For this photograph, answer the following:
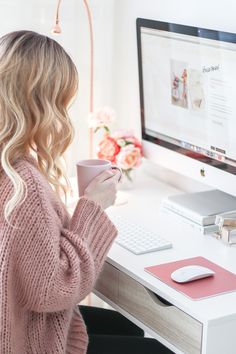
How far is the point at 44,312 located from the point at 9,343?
10cm

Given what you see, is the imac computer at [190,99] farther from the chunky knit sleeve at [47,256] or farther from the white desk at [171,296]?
the chunky knit sleeve at [47,256]

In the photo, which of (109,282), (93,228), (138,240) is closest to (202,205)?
(138,240)

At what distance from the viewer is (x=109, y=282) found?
5.78 feet

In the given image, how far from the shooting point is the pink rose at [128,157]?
2252 millimetres

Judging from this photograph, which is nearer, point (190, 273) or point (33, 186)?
point (33, 186)

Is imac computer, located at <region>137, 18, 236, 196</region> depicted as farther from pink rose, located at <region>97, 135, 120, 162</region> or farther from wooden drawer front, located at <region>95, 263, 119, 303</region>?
wooden drawer front, located at <region>95, 263, 119, 303</region>

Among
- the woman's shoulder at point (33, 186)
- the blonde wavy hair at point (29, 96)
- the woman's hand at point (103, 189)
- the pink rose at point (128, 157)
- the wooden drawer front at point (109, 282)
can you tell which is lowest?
the wooden drawer front at point (109, 282)

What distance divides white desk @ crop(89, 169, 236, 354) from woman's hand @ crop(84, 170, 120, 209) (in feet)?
0.47

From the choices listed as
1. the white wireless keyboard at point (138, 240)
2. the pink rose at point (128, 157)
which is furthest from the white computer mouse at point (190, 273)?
the pink rose at point (128, 157)

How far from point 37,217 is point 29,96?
26 cm

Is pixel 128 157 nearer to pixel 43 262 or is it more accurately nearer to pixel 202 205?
pixel 202 205

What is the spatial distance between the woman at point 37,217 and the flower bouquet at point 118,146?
26.4 inches

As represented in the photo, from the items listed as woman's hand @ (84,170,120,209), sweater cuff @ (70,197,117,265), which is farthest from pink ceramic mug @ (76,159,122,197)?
sweater cuff @ (70,197,117,265)

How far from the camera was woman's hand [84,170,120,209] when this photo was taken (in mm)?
1697
